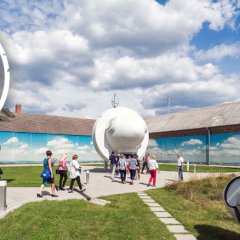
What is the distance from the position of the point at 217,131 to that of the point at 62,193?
29823 millimetres

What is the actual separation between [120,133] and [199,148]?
23.2 m

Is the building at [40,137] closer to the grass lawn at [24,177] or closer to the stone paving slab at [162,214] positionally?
the grass lawn at [24,177]

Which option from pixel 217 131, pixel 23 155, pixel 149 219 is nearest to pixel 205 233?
pixel 149 219

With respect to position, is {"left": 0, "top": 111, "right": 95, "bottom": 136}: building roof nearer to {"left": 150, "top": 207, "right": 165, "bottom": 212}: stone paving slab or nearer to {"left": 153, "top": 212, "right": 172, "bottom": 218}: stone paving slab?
{"left": 150, "top": 207, "right": 165, "bottom": 212}: stone paving slab

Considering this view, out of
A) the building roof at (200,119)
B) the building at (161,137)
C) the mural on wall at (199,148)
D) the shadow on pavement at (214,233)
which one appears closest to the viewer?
the shadow on pavement at (214,233)

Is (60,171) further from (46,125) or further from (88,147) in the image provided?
(88,147)

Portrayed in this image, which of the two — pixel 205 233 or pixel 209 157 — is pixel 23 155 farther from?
pixel 205 233

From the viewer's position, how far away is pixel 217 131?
4069 cm

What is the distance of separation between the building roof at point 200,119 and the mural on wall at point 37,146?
33.9 ft

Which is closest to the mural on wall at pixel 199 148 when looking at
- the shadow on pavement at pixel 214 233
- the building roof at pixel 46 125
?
the building roof at pixel 46 125

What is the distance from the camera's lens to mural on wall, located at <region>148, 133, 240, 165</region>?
127 ft

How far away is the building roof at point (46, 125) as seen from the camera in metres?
43.9

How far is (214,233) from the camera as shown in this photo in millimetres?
7914

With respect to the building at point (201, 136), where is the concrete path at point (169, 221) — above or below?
below
